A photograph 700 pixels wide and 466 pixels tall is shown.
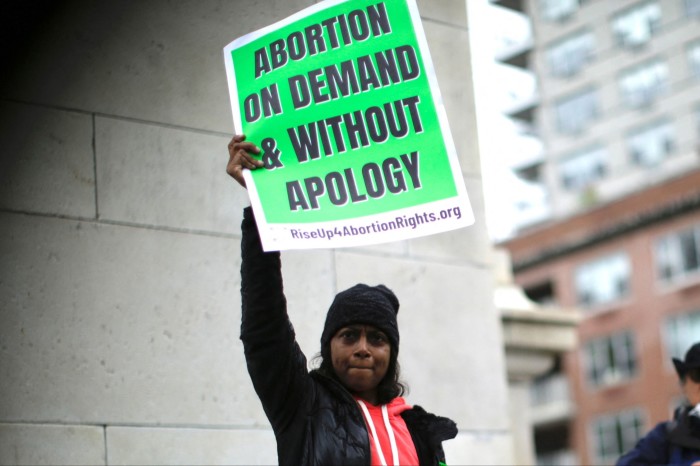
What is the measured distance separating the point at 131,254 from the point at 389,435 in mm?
2036

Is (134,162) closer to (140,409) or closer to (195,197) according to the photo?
(195,197)

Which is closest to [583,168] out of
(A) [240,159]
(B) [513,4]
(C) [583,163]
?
(C) [583,163]

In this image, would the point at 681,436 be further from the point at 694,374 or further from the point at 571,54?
the point at 571,54

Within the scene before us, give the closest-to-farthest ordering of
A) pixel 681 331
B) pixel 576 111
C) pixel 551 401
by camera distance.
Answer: pixel 681 331 < pixel 551 401 < pixel 576 111

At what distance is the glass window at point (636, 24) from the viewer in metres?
50.5

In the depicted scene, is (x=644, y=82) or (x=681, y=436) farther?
(x=644, y=82)

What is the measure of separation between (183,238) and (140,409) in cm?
78

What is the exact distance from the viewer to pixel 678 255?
43781mm

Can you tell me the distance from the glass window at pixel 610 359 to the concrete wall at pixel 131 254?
4137 centimetres

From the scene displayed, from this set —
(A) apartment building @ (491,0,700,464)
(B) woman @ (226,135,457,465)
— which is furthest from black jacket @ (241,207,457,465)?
(A) apartment building @ (491,0,700,464)

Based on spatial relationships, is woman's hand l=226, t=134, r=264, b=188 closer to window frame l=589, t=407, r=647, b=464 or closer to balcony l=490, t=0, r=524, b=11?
window frame l=589, t=407, r=647, b=464

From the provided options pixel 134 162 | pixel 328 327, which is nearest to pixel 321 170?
pixel 328 327

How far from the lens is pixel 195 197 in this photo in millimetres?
5266

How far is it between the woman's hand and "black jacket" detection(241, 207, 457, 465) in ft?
0.82
